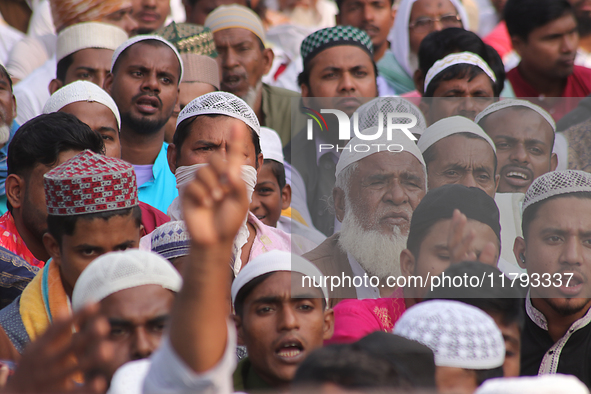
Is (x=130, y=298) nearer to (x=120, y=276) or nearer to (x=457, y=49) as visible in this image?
(x=120, y=276)

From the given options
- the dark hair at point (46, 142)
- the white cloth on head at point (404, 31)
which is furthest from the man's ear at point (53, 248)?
the white cloth on head at point (404, 31)

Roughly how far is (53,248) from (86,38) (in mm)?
2353

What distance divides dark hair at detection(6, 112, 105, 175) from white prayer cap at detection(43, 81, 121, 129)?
52cm

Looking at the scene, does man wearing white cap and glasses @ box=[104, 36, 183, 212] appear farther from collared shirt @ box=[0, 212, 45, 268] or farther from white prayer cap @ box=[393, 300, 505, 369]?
white prayer cap @ box=[393, 300, 505, 369]

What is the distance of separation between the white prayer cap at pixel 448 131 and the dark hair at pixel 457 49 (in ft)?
4.44

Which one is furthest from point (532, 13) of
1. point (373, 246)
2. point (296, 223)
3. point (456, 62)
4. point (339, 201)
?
point (373, 246)

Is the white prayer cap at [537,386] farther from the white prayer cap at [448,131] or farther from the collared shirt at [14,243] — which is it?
the collared shirt at [14,243]

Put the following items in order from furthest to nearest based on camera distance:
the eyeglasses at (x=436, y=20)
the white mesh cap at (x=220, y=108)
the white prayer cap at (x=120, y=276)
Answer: the eyeglasses at (x=436, y=20), the white mesh cap at (x=220, y=108), the white prayer cap at (x=120, y=276)

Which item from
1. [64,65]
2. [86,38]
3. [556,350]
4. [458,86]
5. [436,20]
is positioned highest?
[436,20]

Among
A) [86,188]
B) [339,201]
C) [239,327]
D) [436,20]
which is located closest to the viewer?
[239,327]

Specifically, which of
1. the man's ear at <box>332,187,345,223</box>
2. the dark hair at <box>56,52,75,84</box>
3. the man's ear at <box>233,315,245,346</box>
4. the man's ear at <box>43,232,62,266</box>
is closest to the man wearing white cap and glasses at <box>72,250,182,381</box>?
the man's ear at <box>233,315,245,346</box>

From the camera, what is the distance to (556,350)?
3127 millimetres

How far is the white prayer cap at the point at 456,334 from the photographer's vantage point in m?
2.46

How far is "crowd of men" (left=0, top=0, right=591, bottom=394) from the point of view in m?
1.87
